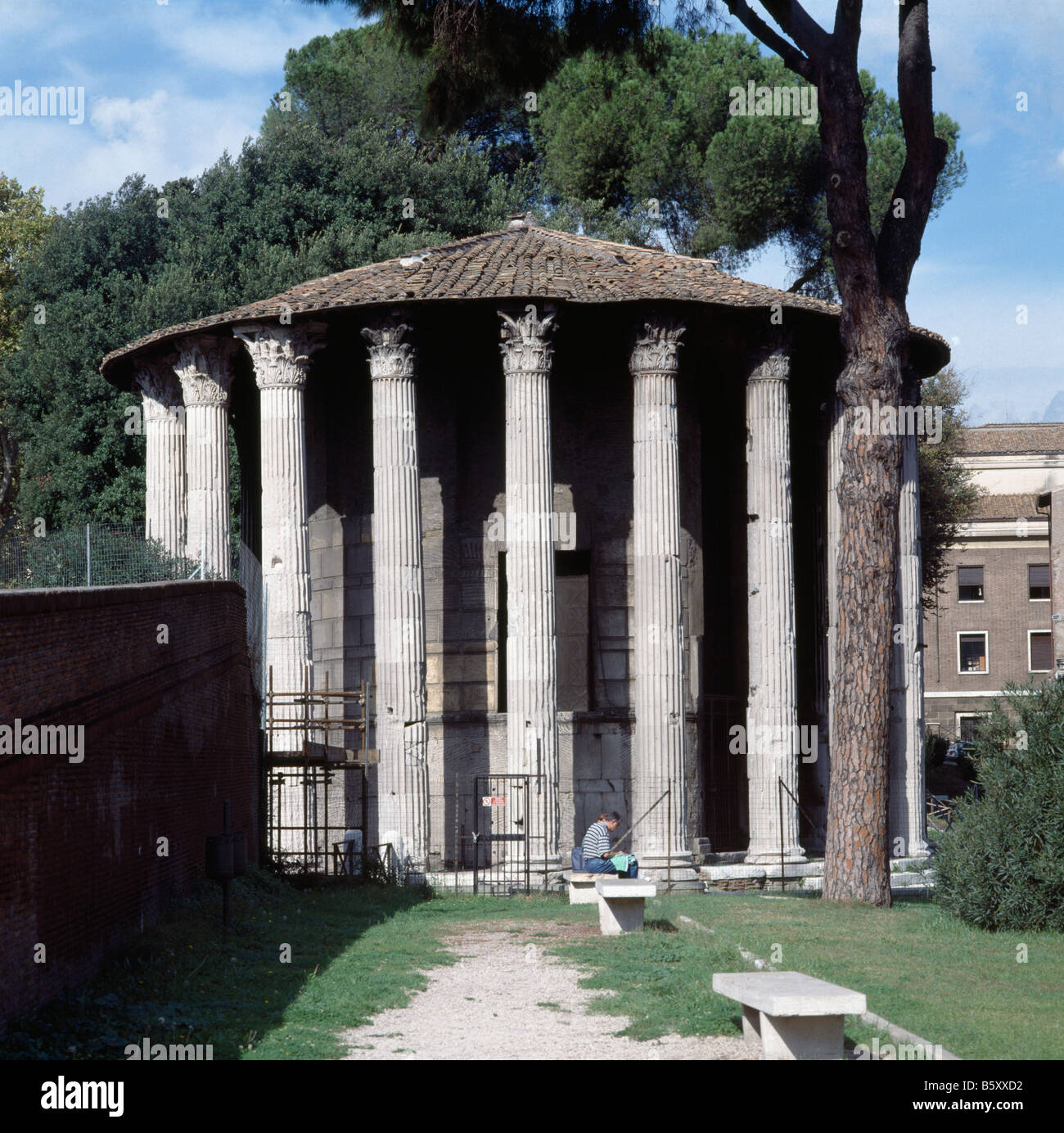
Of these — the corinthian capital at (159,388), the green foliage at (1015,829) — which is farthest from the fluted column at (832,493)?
the corinthian capital at (159,388)

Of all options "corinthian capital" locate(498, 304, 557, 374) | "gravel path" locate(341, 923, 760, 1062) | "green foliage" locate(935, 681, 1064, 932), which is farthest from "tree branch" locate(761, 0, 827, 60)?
"gravel path" locate(341, 923, 760, 1062)

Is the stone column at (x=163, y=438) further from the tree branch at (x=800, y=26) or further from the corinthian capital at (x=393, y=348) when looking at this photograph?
the tree branch at (x=800, y=26)

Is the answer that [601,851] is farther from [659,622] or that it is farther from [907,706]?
[907,706]

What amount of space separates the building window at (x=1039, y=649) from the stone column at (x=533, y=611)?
35594 mm

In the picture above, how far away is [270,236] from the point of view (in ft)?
120

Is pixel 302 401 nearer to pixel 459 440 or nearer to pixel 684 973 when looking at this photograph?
pixel 459 440

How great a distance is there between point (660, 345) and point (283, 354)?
5.47 meters

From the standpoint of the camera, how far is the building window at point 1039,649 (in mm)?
53844

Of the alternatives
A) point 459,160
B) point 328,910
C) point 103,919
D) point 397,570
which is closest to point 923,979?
point 103,919

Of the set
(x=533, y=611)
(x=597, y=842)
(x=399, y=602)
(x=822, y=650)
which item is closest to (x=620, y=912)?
(x=597, y=842)

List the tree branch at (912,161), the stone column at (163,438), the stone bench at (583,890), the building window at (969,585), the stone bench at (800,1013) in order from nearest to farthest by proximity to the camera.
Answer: the stone bench at (800,1013) → the stone bench at (583,890) → the tree branch at (912,161) → the stone column at (163,438) → the building window at (969,585)

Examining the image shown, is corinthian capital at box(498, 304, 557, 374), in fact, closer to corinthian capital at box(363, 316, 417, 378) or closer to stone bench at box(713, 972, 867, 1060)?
corinthian capital at box(363, 316, 417, 378)

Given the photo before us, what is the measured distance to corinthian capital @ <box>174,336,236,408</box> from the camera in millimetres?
24375

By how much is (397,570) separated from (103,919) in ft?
38.2
